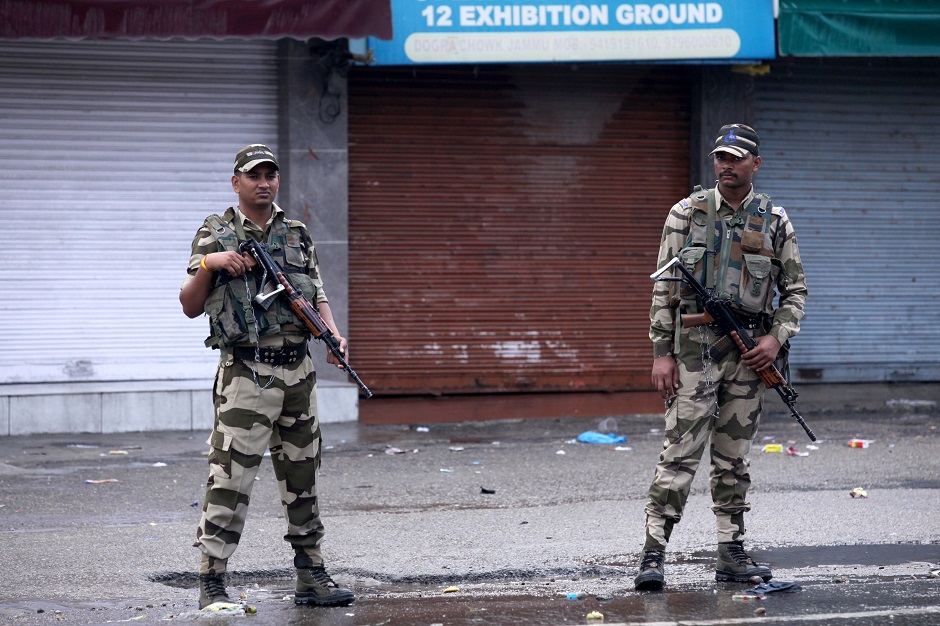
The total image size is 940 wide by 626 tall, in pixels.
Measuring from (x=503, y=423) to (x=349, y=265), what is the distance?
1.95 meters

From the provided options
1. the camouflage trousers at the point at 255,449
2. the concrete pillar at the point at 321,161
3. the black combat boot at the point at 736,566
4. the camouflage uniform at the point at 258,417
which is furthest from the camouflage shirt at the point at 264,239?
the concrete pillar at the point at 321,161

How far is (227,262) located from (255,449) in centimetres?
76

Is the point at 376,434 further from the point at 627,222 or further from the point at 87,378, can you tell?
the point at 627,222

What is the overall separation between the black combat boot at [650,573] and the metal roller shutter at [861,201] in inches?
304

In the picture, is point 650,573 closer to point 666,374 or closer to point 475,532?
point 666,374

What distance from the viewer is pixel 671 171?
1214 centimetres

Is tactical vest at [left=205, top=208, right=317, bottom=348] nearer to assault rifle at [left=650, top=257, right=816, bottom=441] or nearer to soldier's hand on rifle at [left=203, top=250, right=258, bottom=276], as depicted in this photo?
soldier's hand on rifle at [left=203, top=250, right=258, bottom=276]

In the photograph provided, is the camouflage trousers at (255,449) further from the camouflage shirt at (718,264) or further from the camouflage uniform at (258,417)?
the camouflage shirt at (718,264)

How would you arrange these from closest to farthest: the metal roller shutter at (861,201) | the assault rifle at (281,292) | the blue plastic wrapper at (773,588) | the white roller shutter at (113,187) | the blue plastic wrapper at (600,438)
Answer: the assault rifle at (281,292), the blue plastic wrapper at (773,588), the blue plastic wrapper at (600,438), the white roller shutter at (113,187), the metal roller shutter at (861,201)

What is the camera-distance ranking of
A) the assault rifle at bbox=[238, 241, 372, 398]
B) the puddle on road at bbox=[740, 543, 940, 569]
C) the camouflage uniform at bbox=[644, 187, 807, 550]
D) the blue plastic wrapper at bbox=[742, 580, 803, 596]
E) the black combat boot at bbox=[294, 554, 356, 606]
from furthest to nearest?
the puddle on road at bbox=[740, 543, 940, 569], the camouflage uniform at bbox=[644, 187, 807, 550], the blue plastic wrapper at bbox=[742, 580, 803, 596], the black combat boot at bbox=[294, 554, 356, 606], the assault rifle at bbox=[238, 241, 372, 398]

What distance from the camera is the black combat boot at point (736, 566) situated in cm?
567

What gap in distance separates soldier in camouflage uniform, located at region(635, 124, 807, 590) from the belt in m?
1.55

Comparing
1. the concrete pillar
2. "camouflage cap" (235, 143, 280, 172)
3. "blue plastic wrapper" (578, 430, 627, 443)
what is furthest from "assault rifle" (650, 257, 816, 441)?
the concrete pillar

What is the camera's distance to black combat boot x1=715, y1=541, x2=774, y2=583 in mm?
5668
